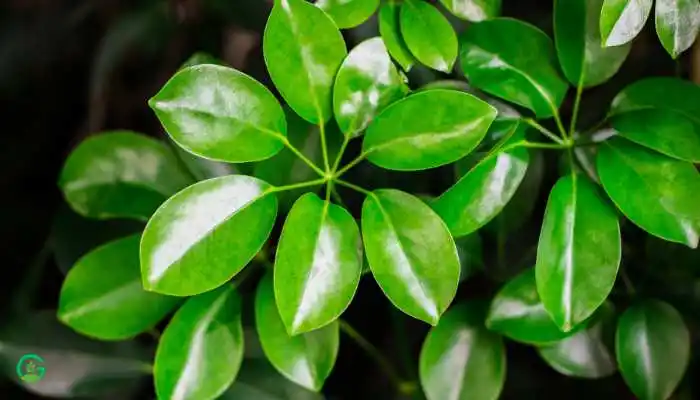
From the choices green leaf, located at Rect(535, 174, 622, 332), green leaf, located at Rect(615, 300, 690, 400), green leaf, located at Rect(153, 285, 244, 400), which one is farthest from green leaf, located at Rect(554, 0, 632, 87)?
green leaf, located at Rect(153, 285, 244, 400)

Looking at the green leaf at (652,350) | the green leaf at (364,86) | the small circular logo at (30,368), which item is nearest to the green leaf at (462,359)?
the green leaf at (652,350)

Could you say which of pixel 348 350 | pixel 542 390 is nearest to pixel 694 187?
pixel 542 390

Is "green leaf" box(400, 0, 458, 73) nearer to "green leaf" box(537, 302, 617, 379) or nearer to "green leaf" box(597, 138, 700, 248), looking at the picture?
"green leaf" box(597, 138, 700, 248)

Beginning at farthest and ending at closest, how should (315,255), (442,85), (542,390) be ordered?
(542,390)
(442,85)
(315,255)

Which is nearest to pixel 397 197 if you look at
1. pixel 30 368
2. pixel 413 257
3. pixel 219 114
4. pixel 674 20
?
pixel 413 257

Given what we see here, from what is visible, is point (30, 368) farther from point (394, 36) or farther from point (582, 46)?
point (582, 46)

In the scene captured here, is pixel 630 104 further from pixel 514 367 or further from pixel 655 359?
pixel 514 367
